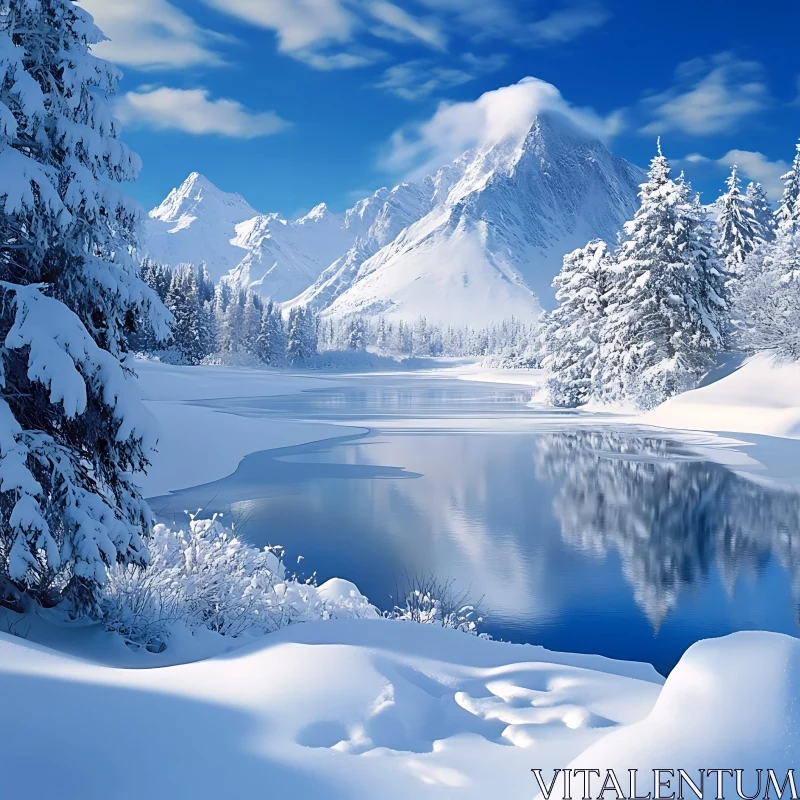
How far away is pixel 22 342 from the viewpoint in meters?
5.36

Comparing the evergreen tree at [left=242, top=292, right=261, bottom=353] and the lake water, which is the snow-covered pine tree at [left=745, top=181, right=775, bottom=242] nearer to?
the lake water

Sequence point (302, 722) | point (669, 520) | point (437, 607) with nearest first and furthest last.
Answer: point (302, 722) < point (437, 607) < point (669, 520)

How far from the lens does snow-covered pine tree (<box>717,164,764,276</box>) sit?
53.9 metres

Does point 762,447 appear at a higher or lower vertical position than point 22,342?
lower

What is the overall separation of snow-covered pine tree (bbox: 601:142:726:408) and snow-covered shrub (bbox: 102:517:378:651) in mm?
29232

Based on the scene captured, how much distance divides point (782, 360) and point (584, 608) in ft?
82.1

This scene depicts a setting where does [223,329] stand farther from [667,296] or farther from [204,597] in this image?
[204,597]

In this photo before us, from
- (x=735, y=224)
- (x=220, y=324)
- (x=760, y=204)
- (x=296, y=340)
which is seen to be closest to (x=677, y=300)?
(x=735, y=224)

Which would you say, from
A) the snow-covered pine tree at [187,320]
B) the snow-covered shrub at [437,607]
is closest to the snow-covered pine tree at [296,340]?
the snow-covered pine tree at [187,320]

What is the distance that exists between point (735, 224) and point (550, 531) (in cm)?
4968

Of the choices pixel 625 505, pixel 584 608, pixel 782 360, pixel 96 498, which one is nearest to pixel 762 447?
pixel 782 360

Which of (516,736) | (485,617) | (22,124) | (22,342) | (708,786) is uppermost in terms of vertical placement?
(22,124)

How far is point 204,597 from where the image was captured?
7.28 meters

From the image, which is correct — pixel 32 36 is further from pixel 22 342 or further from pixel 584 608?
pixel 584 608
